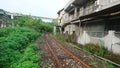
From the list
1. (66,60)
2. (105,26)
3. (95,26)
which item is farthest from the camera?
(95,26)

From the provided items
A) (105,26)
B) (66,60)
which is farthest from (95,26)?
(66,60)

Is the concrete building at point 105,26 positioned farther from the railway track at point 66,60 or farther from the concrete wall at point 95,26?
the railway track at point 66,60

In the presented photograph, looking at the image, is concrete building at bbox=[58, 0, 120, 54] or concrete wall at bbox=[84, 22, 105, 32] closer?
concrete building at bbox=[58, 0, 120, 54]

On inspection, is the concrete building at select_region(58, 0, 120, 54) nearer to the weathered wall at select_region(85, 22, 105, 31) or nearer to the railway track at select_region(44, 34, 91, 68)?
the weathered wall at select_region(85, 22, 105, 31)

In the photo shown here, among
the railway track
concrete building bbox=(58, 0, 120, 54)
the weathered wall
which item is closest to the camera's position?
the railway track

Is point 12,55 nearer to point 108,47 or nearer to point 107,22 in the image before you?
point 108,47

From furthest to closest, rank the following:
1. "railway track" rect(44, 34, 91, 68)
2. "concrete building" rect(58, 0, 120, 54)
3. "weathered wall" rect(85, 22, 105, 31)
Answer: "weathered wall" rect(85, 22, 105, 31)
"concrete building" rect(58, 0, 120, 54)
"railway track" rect(44, 34, 91, 68)

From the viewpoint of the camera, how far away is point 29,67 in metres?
9.68

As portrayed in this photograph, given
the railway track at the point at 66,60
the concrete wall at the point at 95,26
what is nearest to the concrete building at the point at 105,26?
the concrete wall at the point at 95,26

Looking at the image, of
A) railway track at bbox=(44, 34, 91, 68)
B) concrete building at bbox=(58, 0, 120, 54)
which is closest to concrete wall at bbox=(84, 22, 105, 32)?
concrete building at bbox=(58, 0, 120, 54)

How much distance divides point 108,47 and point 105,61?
2.46 meters

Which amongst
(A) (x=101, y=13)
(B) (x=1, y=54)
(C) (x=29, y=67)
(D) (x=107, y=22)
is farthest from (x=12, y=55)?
(D) (x=107, y=22)

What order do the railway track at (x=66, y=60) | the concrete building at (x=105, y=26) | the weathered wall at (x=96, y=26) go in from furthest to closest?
the weathered wall at (x=96, y=26), the concrete building at (x=105, y=26), the railway track at (x=66, y=60)

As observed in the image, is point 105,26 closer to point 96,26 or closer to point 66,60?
point 96,26
